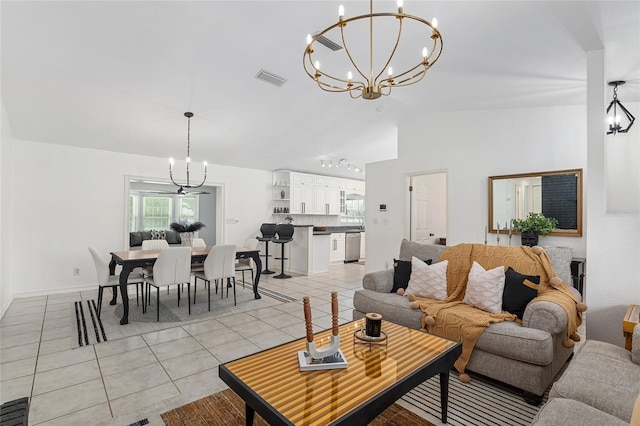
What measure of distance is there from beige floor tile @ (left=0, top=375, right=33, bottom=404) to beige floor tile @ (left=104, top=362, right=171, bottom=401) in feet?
1.63

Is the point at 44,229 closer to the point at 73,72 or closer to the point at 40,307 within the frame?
the point at 40,307

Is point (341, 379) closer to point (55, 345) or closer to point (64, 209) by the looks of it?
point (55, 345)

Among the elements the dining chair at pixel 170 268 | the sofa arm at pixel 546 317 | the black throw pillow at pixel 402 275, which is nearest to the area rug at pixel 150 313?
the dining chair at pixel 170 268

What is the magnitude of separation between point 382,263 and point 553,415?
4620mm

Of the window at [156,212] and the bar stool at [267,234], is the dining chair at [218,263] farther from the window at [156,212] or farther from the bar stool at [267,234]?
the window at [156,212]

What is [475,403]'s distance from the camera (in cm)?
212

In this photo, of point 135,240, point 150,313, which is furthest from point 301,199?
point 150,313

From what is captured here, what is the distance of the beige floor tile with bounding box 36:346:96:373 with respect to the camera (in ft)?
8.76

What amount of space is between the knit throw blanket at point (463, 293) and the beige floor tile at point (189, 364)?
73.7 inches

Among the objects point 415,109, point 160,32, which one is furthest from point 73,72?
point 415,109

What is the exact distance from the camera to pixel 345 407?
4.41 feet

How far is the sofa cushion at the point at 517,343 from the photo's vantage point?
206cm

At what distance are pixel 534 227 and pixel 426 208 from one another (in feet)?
7.58

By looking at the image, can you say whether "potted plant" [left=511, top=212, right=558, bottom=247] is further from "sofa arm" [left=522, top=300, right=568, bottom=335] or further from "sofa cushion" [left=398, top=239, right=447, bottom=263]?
"sofa arm" [left=522, top=300, right=568, bottom=335]
